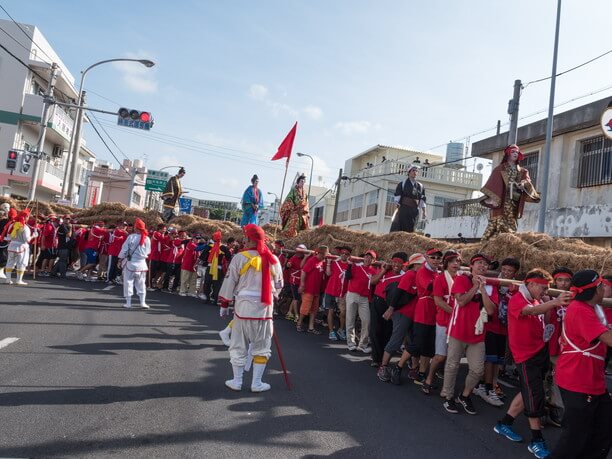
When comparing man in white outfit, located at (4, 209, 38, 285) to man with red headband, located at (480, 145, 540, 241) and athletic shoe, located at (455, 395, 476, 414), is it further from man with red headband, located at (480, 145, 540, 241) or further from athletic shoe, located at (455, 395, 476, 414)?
athletic shoe, located at (455, 395, 476, 414)

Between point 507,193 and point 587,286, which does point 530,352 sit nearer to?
point 587,286

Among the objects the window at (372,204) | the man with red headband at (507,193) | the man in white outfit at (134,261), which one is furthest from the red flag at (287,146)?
the window at (372,204)

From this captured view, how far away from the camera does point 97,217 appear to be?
19.3m

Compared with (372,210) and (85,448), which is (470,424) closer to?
(85,448)

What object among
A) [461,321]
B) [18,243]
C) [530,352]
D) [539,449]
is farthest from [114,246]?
[539,449]

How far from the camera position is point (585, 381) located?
4500 millimetres

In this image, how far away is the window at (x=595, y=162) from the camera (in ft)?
47.3

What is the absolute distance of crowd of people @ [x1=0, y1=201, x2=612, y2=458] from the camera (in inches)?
180

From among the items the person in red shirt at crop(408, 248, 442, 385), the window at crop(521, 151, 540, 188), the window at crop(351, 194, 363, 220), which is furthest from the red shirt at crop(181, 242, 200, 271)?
the window at crop(351, 194, 363, 220)

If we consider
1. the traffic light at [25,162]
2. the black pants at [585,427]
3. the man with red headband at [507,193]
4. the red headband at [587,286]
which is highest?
the traffic light at [25,162]

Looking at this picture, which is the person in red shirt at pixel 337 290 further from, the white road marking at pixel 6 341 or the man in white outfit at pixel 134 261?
the white road marking at pixel 6 341

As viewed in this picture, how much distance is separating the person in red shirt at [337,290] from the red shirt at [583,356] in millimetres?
6444

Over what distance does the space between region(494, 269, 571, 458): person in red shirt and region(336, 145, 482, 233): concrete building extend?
2702 cm

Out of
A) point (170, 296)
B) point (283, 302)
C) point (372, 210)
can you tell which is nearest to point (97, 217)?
point (170, 296)
